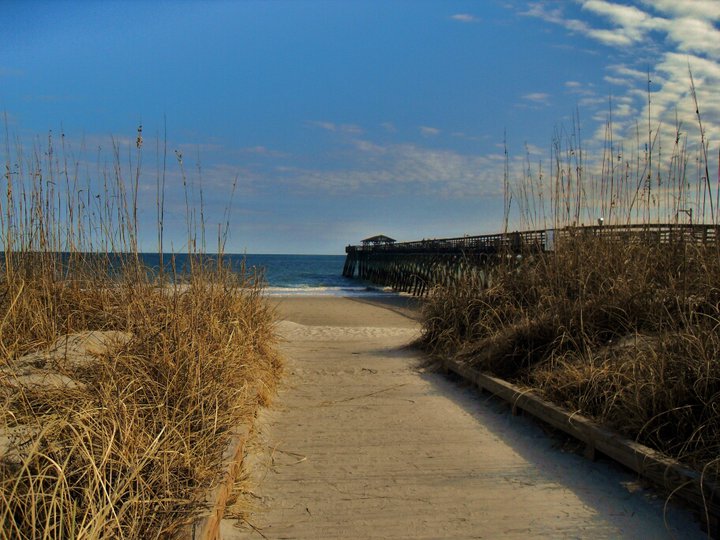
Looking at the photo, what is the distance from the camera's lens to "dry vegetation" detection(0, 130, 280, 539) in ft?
7.68

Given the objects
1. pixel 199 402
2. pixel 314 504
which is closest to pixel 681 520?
pixel 314 504

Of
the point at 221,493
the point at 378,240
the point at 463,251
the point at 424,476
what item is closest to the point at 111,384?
the point at 221,493

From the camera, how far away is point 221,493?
9.47ft

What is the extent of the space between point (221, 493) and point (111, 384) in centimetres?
88

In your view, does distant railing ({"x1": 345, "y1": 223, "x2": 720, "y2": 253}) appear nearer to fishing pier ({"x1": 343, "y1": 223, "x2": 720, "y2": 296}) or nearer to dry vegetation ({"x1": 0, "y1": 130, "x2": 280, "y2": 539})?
fishing pier ({"x1": 343, "y1": 223, "x2": 720, "y2": 296})

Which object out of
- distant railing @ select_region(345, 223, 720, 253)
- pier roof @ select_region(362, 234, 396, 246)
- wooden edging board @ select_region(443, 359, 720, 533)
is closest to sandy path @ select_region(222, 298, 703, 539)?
wooden edging board @ select_region(443, 359, 720, 533)

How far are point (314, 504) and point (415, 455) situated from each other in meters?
1.03

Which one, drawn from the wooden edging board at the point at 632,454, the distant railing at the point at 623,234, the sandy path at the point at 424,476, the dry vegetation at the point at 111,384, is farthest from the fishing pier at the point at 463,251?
the dry vegetation at the point at 111,384

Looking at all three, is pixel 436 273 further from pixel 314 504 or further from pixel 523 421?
pixel 314 504

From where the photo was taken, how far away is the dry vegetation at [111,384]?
2340 mm

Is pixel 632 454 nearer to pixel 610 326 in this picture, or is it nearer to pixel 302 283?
pixel 610 326

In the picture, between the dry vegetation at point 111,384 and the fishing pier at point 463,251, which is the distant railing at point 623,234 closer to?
the fishing pier at point 463,251

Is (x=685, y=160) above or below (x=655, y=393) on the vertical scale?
above

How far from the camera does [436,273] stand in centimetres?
2455
